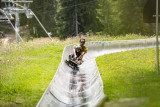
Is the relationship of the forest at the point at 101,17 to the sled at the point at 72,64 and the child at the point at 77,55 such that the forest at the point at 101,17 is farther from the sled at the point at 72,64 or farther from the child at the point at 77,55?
the sled at the point at 72,64

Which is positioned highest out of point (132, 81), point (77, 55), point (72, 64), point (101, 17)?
point (101, 17)

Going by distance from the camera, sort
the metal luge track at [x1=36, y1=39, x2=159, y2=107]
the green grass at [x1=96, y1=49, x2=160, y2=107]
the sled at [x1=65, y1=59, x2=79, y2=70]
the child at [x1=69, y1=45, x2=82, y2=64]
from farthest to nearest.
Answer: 1. the child at [x1=69, y1=45, x2=82, y2=64]
2. the sled at [x1=65, y1=59, x2=79, y2=70]
3. the metal luge track at [x1=36, y1=39, x2=159, y2=107]
4. the green grass at [x1=96, y1=49, x2=160, y2=107]

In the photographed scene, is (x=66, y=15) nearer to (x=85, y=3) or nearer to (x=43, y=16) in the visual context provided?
(x=85, y=3)

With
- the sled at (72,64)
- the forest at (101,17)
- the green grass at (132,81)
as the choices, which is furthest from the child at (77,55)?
the forest at (101,17)

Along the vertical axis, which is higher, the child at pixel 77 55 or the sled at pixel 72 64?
the child at pixel 77 55

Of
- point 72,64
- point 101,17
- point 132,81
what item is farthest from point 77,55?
point 101,17

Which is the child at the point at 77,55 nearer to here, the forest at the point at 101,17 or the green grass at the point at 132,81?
the green grass at the point at 132,81

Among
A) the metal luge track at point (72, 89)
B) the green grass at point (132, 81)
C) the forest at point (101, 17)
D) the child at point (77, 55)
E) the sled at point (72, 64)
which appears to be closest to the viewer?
the green grass at point (132, 81)

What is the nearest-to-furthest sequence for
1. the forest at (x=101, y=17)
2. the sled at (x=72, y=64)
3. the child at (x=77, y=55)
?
the sled at (x=72, y=64) → the child at (x=77, y=55) → the forest at (x=101, y=17)

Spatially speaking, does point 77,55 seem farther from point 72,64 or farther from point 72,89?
point 72,89

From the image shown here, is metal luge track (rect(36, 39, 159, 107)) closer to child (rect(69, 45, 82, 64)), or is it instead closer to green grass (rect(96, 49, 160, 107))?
green grass (rect(96, 49, 160, 107))

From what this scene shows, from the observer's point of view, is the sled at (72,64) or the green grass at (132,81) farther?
the sled at (72,64)

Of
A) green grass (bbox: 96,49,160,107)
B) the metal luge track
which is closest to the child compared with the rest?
the metal luge track

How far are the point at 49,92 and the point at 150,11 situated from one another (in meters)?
6.01
